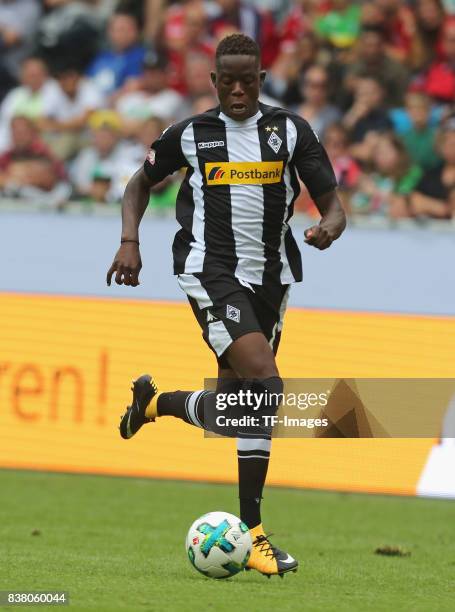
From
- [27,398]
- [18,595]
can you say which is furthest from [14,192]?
[18,595]

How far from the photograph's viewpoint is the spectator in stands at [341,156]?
40.4 feet

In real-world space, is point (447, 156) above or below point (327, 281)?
above

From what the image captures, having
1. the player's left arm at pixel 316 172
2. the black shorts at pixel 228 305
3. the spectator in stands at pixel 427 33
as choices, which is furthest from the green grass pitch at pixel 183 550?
the spectator in stands at pixel 427 33

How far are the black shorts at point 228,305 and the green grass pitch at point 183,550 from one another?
1154 mm

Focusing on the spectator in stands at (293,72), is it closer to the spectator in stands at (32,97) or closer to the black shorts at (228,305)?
the spectator in stands at (32,97)

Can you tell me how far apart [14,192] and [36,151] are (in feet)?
4.54

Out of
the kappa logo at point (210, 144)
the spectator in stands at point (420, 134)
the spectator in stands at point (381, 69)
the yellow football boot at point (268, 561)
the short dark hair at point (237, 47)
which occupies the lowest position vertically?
the yellow football boot at point (268, 561)

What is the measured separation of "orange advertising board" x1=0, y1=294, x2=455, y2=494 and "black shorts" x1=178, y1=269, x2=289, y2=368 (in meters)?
3.50

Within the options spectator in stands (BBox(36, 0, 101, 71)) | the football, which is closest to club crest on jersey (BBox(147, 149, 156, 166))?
the football

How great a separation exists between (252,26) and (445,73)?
8.22 feet

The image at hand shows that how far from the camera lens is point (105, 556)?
7402 mm

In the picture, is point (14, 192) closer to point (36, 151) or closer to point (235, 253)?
point (36, 151)

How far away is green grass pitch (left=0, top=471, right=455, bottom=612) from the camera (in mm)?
6059

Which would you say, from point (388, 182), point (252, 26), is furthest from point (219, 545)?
point (252, 26)
